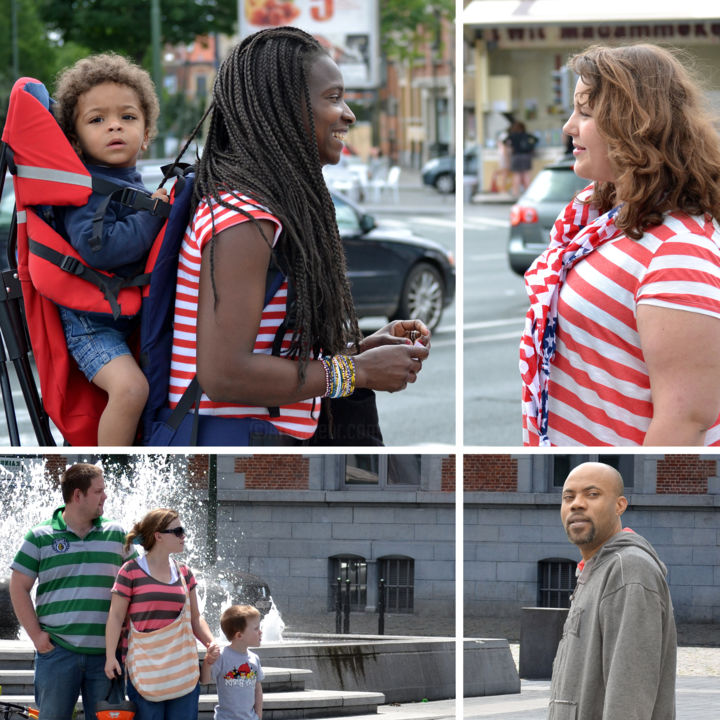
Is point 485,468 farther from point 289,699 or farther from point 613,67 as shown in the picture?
point 613,67

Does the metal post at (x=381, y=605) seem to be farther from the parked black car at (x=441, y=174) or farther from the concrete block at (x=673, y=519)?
the parked black car at (x=441, y=174)

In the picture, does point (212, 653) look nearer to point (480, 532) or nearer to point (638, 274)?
point (480, 532)

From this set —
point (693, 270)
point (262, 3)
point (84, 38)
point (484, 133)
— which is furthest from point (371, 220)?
point (484, 133)

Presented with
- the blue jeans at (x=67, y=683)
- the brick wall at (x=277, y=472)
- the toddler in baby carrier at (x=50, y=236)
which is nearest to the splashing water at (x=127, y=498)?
the brick wall at (x=277, y=472)

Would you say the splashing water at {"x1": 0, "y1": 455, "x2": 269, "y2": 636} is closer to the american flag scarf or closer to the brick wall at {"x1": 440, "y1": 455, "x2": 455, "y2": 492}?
the brick wall at {"x1": 440, "y1": 455, "x2": 455, "y2": 492}

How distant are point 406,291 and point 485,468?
9.29 m

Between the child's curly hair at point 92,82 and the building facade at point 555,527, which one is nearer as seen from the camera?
the child's curly hair at point 92,82

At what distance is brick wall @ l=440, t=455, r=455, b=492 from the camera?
119 inches

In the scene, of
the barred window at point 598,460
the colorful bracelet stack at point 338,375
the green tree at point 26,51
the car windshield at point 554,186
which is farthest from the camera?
the green tree at point 26,51

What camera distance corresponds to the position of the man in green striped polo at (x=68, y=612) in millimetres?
2918

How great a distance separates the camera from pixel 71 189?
2.51 m

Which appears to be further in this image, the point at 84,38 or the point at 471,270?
the point at 471,270

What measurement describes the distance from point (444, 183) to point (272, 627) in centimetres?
3020

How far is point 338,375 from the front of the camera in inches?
95.7
